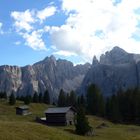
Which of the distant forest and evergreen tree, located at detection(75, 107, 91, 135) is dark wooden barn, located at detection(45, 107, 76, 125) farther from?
evergreen tree, located at detection(75, 107, 91, 135)

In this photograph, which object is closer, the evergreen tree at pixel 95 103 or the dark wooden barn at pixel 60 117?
the dark wooden barn at pixel 60 117

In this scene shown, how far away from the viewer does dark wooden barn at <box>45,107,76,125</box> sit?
116988 millimetres

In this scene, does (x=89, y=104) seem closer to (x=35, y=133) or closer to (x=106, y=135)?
(x=106, y=135)

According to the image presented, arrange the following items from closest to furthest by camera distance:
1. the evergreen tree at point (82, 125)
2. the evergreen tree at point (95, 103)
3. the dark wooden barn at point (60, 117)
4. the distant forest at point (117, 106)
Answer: the evergreen tree at point (82, 125)
the dark wooden barn at point (60, 117)
the distant forest at point (117, 106)
the evergreen tree at point (95, 103)

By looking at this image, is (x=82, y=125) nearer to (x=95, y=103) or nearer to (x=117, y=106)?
(x=117, y=106)

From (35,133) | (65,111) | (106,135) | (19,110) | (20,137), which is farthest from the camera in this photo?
(19,110)

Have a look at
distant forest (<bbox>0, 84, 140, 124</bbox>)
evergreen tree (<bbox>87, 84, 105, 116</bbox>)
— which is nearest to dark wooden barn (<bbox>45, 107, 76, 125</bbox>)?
distant forest (<bbox>0, 84, 140, 124</bbox>)

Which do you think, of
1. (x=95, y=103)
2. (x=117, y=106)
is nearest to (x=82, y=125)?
(x=117, y=106)

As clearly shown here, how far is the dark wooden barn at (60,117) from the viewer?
117 metres

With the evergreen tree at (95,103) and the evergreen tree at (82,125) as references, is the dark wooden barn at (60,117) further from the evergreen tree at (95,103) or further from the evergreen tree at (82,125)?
the evergreen tree at (95,103)

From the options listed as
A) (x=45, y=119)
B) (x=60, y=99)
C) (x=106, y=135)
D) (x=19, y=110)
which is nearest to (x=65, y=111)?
(x=45, y=119)

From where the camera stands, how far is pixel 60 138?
203 ft

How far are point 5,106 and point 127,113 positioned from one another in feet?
A: 166

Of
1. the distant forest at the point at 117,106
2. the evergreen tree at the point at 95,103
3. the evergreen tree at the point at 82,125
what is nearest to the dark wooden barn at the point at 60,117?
the distant forest at the point at 117,106
